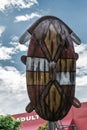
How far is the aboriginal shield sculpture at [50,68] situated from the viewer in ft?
24.1

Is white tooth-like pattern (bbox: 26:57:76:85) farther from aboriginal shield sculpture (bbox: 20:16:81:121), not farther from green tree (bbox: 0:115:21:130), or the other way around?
green tree (bbox: 0:115:21:130)

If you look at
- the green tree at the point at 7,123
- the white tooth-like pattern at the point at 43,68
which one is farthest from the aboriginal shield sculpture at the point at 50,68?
the green tree at the point at 7,123

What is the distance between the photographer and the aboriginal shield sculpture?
7.36 meters

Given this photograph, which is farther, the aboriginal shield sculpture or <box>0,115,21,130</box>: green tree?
<box>0,115,21,130</box>: green tree

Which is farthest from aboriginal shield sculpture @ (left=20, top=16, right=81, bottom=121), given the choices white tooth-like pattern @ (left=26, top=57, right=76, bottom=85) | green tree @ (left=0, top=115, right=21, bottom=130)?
green tree @ (left=0, top=115, right=21, bottom=130)

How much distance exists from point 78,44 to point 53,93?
1129 mm

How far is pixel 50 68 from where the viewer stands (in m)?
7.36

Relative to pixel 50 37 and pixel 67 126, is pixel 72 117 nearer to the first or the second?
pixel 67 126

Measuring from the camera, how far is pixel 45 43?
748 cm

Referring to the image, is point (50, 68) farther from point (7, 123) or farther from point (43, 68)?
point (7, 123)

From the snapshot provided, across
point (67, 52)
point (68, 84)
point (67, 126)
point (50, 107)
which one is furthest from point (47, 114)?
point (67, 126)

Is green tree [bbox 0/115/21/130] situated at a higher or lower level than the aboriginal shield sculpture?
lower

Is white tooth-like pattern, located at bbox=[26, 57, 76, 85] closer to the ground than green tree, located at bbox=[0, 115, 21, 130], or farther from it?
farther from it

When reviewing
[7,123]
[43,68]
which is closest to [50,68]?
[43,68]
